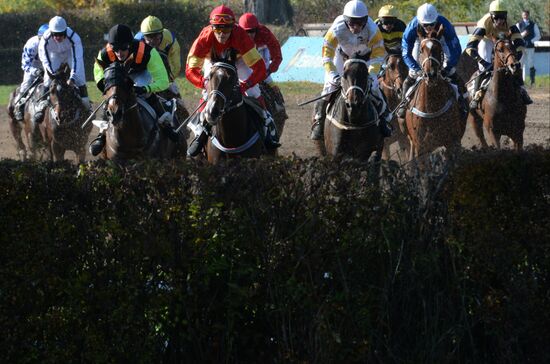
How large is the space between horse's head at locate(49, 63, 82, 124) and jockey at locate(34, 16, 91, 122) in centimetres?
9

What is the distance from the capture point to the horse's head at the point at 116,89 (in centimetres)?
959

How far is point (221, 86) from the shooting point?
9023 mm

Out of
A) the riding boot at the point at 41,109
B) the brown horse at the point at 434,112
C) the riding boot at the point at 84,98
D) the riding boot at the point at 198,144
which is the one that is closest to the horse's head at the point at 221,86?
the riding boot at the point at 198,144

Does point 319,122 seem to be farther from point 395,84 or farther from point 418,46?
point 395,84

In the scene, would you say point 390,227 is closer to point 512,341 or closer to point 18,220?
point 512,341

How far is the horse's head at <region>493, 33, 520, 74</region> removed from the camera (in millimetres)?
12992

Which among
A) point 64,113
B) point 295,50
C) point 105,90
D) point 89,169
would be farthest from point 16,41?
point 89,169

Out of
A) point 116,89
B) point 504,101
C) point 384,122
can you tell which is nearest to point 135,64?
point 116,89

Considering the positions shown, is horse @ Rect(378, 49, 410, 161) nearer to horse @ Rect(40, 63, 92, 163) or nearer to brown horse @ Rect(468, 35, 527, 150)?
brown horse @ Rect(468, 35, 527, 150)

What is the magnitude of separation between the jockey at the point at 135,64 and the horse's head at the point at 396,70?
5.03m

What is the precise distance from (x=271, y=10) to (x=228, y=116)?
3065 cm

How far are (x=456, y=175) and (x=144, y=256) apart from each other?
5.48ft

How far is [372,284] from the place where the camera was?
6016mm

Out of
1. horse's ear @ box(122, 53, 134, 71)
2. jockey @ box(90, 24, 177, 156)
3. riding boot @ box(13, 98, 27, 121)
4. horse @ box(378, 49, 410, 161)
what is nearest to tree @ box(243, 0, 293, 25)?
riding boot @ box(13, 98, 27, 121)
